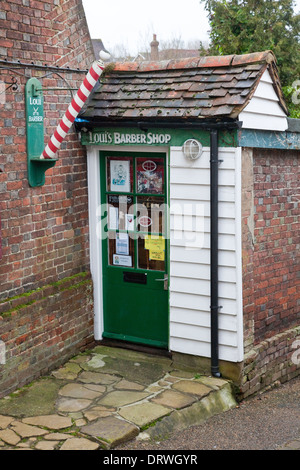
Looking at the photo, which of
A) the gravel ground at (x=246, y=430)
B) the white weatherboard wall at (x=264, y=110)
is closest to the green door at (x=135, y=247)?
the white weatherboard wall at (x=264, y=110)

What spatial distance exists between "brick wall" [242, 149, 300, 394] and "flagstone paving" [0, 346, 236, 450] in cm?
87

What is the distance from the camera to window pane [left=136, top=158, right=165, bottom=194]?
7092 millimetres

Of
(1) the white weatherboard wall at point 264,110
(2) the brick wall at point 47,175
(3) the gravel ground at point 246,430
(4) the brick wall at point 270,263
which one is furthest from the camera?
(4) the brick wall at point 270,263

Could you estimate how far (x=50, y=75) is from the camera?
22.2ft

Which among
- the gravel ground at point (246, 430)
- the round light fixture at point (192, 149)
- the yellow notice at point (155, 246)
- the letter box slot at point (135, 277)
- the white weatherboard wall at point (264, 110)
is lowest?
the gravel ground at point (246, 430)

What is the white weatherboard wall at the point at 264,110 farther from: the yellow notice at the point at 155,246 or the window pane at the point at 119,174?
the yellow notice at the point at 155,246

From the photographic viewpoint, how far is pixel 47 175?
22.3 feet

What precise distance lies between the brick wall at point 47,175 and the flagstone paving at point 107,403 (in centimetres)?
42

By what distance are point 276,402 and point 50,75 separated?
15.0 feet

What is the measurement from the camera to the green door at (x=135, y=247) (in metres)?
7.17

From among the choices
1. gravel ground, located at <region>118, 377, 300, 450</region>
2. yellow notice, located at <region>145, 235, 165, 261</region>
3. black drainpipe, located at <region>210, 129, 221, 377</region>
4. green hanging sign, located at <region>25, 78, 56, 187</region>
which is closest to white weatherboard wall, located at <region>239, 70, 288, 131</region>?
black drainpipe, located at <region>210, 129, 221, 377</region>

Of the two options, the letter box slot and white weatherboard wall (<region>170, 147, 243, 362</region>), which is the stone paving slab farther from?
the letter box slot

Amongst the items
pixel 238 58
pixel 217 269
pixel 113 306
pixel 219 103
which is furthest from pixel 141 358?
pixel 238 58
